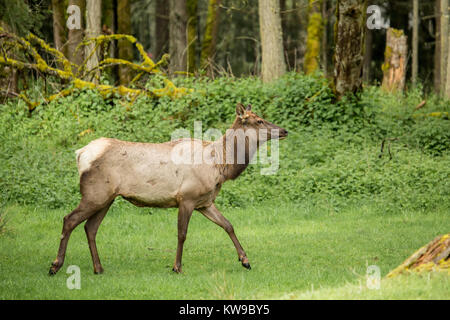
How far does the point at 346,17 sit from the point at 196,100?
4.36 metres

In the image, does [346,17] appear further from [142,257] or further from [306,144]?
[142,257]

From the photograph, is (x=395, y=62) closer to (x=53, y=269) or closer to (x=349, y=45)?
(x=349, y=45)

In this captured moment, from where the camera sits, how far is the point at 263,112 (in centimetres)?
1680

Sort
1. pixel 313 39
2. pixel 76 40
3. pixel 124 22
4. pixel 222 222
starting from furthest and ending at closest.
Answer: pixel 313 39, pixel 124 22, pixel 76 40, pixel 222 222

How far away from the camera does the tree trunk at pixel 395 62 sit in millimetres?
22109

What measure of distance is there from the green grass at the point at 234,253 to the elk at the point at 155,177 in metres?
0.55

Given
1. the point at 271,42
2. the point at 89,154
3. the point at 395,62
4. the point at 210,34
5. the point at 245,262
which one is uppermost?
the point at 210,34

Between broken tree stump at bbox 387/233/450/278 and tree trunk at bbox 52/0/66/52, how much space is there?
616 inches

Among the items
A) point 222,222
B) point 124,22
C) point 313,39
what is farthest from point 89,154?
point 313,39

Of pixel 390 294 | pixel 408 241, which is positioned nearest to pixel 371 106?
pixel 408 241

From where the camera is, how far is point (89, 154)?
27.5 ft

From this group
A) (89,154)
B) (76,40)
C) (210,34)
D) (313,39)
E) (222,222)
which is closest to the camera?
(89,154)

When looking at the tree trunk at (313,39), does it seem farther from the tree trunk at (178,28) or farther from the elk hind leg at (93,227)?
the elk hind leg at (93,227)

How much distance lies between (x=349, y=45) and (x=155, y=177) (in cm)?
900
